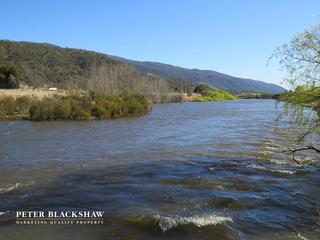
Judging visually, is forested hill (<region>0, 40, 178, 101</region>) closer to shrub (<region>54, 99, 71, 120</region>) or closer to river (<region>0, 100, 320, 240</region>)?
shrub (<region>54, 99, 71, 120</region>)

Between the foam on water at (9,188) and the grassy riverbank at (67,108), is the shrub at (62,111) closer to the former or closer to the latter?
the grassy riverbank at (67,108)

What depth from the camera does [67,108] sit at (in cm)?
4681

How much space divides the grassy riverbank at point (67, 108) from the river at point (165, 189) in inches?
848

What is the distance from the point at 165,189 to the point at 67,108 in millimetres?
35211

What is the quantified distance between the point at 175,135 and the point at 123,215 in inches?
815

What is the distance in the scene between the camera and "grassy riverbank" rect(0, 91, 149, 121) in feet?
153

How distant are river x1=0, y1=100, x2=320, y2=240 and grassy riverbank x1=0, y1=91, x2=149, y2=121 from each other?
2155cm

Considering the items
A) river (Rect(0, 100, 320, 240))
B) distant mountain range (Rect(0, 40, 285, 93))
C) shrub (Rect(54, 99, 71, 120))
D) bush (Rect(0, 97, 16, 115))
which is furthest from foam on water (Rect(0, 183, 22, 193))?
distant mountain range (Rect(0, 40, 285, 93))

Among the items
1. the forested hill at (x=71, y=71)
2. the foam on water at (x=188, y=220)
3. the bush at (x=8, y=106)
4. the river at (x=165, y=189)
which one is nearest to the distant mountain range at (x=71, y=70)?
the forested hill at (x=71, y=71)

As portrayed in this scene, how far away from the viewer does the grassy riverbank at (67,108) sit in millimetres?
46594

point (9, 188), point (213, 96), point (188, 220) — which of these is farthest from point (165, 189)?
point (213, 96)

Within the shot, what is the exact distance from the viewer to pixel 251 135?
102 ft

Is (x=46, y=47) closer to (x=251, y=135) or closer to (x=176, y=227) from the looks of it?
(x=251, y=135)

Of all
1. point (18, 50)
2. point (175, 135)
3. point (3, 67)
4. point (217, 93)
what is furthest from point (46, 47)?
point (175, 135)
